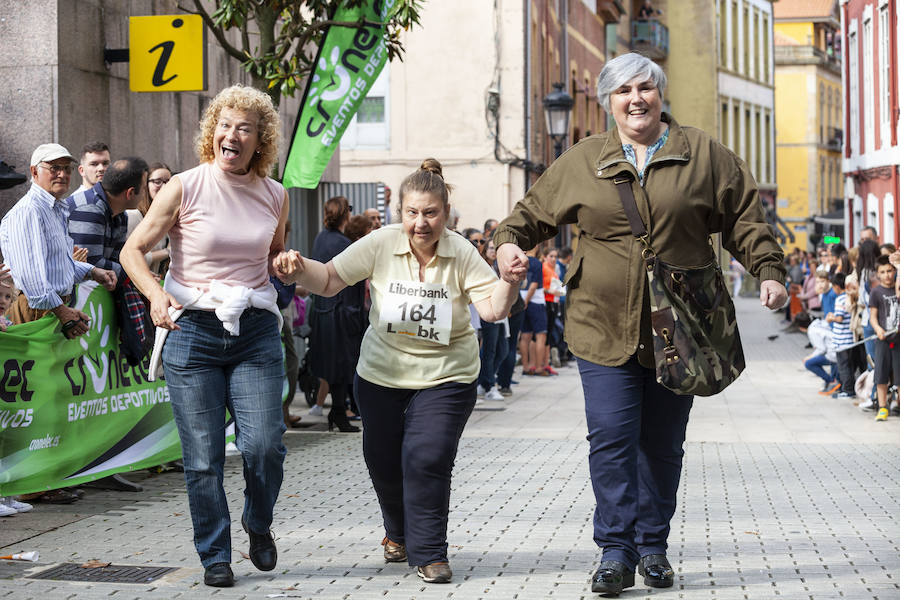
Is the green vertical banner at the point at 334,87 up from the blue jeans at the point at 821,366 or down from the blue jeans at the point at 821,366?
up

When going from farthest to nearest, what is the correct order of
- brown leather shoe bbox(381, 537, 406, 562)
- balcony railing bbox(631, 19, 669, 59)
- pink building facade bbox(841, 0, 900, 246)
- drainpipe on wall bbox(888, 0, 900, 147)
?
balcony railing bbox(631, 19, 669, 59)
pink building facade bbox(841, 0, 900, 246)
drainpipe on wall bbox(888, 0, 900, 147)
brown leather shoe bbox(381, 537, 406, 562)

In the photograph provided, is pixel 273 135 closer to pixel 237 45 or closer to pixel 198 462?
pixel 198 462

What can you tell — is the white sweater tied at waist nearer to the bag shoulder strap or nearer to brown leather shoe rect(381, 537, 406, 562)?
brown leather shoe rect(381, 537, 406, 562)

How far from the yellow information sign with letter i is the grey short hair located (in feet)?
18.5

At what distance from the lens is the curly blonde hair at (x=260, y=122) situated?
18.9ft

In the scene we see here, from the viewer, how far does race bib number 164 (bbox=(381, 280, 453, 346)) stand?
5816mm

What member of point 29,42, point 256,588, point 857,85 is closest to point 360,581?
point 256,588

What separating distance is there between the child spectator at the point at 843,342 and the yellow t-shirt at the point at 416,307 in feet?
35.0

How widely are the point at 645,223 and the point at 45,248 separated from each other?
370 cm

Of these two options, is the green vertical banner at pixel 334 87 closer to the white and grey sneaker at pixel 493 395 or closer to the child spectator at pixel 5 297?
the child spectator at pixel 5 297

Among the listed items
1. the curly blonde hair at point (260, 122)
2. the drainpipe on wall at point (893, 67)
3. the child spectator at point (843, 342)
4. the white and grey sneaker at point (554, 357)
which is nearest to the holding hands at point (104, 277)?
the curly blonde hair at point (260, 122)

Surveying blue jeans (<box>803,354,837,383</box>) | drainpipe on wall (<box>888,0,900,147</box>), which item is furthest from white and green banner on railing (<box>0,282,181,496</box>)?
drainpipe on wall (<box>888,0,900,147</box>)

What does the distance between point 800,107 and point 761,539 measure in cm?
7037

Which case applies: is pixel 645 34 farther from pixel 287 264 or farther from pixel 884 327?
pixel 287 264
